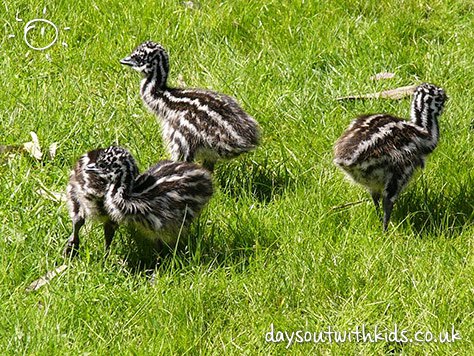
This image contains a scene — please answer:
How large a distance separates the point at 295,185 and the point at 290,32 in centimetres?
237

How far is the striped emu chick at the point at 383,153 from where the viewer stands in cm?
708

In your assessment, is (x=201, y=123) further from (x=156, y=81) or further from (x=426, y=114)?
(x=426, y=114)

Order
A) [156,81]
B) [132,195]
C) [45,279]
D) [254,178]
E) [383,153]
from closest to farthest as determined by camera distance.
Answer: [45,279] < [132,195] < [383,153] < [254,178] < [156,81]

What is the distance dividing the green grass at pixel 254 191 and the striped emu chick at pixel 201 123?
0.26 metres

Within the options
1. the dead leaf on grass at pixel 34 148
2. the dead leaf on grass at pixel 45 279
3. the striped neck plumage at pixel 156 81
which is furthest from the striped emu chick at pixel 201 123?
the dead leaf on grass at pixel 45 279

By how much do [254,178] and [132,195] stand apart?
141 centimetres

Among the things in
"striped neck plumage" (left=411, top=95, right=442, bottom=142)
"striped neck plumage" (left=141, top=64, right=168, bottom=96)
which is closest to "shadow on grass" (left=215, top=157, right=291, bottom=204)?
"striped neck plumage" (left=141, top=64, right=168, bottom=96)

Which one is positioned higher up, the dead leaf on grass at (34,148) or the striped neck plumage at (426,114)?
the dead leaf on grass at (34,148)

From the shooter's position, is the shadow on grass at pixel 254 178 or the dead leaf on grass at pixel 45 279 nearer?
the dead leaf on grass at pixel 45 279

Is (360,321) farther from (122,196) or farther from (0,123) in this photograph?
(0,123)

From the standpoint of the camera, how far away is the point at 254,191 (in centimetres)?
759

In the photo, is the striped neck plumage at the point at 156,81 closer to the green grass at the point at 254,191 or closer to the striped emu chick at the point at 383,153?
the green grass at the point at 254,191

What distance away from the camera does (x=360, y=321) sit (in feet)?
20.1

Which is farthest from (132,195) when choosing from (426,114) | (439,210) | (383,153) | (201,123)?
(426,114)
